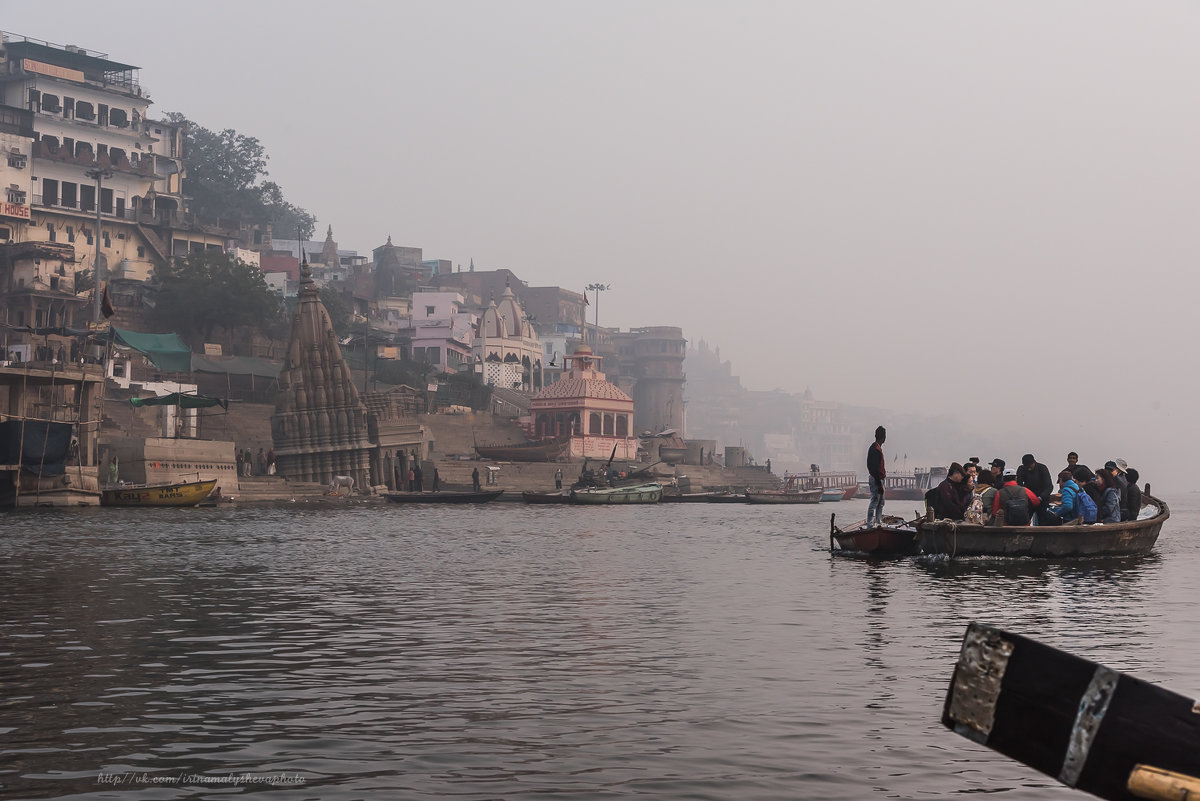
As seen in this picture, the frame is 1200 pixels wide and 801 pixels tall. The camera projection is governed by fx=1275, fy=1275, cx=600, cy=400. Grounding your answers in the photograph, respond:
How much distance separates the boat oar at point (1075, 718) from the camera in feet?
12.8

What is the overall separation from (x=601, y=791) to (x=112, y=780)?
124 inches

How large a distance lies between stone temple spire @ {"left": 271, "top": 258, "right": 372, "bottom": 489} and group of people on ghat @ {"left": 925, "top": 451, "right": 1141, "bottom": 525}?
4940 cm

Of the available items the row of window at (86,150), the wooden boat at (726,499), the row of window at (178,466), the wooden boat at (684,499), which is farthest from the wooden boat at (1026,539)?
the row of window at (86,150)

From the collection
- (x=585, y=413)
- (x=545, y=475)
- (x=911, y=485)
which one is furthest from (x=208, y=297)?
(x=911, y=485)

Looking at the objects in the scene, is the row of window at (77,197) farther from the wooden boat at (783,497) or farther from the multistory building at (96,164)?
the wooden boat at (783,497)

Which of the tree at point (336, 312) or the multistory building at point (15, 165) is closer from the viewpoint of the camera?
the multistory building at point (15, 165)

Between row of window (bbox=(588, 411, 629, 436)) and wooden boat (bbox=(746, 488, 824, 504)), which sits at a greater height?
row of window (bbox=(588, 411, 629, 436))

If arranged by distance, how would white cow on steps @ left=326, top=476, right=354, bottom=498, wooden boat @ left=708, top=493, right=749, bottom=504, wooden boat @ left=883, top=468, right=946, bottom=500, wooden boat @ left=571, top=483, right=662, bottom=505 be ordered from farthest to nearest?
wooden boat @ left=883, top=468, right=946, bottom=500 → wooden boat @ left=708, top=493, right=749, bottom=504 → wooden boat @ left=571, top=483, right=662, bottom=505 → white cow on steps @ left=326, top=476, right=354, bottom=498

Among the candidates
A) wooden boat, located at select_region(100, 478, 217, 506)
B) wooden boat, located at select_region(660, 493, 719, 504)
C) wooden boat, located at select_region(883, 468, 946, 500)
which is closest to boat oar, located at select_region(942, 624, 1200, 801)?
wooden boat, located at select_region(100, 478, 217, 506)

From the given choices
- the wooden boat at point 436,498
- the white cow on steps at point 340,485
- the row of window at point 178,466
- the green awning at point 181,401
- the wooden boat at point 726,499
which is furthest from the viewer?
the wooden boat at point 726,499

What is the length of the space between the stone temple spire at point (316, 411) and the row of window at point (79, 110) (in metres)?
28.3

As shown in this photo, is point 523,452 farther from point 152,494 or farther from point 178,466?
point 152,494

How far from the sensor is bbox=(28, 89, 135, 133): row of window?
8738 cm

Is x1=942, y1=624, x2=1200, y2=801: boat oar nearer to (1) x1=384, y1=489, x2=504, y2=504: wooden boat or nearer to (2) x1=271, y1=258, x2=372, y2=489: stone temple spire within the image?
(1) x1=384, y1=489, x2=504, y2=504: wooden boat
